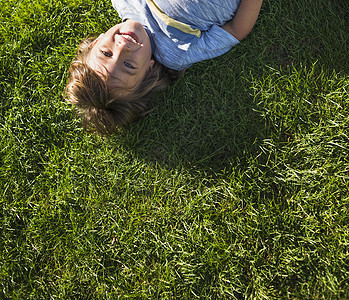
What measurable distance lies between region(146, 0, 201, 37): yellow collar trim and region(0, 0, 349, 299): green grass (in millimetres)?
333

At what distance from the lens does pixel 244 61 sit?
101 inches

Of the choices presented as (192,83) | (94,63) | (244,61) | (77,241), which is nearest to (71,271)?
(77,241)

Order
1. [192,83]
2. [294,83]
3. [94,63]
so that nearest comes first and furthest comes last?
[94,63] < [294,83] < [192,83]

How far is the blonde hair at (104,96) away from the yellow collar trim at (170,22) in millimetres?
323

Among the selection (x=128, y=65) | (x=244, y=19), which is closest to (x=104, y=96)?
(x=128, y=65)

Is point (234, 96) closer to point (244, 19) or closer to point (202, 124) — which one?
point (202, 124)

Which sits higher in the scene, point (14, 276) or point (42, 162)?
point (42, 162)

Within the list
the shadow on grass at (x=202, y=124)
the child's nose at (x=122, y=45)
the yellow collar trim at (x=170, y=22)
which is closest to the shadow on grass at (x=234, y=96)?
the shadow on grass at (x=202, y=124)

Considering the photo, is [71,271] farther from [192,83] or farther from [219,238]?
[192,83]

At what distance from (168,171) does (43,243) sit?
115 centimetres

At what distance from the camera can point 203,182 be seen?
2.45 m

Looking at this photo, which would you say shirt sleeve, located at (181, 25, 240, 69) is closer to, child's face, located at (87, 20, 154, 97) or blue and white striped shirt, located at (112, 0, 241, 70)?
blue and white striped shirt, located at (112, 0, 241, 70)

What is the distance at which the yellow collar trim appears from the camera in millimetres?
2352

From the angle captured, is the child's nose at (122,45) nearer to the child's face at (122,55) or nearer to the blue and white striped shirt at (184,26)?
the child's face at (122,55)
